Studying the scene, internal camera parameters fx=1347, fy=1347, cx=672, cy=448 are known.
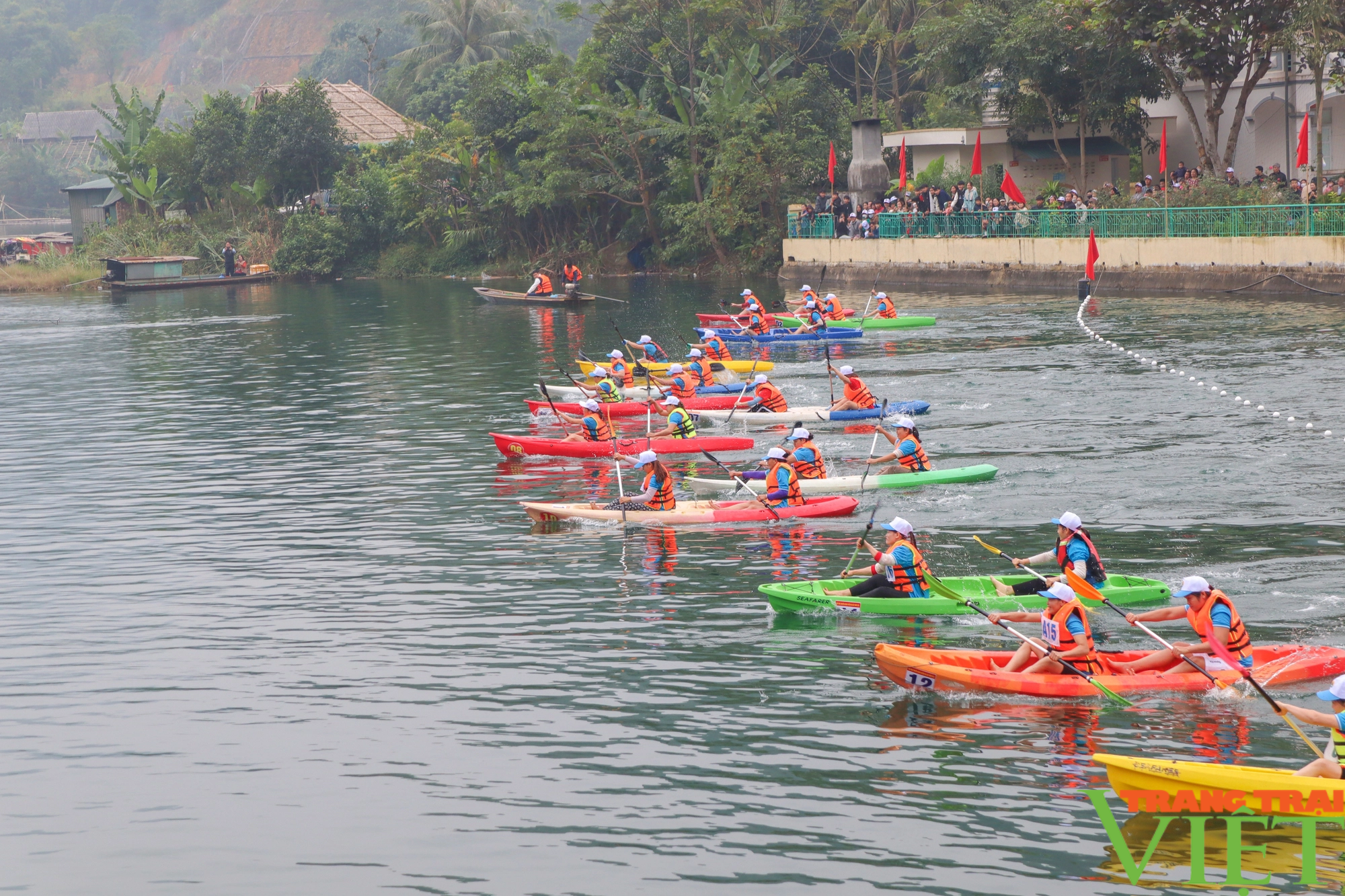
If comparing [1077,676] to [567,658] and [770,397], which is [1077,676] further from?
[770,397]

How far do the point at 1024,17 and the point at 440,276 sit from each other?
43247mm

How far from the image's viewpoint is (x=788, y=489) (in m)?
21.8

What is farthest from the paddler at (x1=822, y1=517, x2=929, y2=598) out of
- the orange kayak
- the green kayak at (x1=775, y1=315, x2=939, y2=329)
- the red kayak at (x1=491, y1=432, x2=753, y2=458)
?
the green kayak at (x1=775, y1=315, x2=939, y2=329)

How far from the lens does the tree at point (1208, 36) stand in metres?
44.1

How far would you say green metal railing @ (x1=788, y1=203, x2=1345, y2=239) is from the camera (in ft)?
141

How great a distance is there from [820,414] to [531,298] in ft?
104

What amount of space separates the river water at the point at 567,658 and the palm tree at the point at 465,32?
67.3 meters

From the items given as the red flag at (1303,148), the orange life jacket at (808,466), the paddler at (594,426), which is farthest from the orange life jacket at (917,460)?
the red flag at (1303,148)

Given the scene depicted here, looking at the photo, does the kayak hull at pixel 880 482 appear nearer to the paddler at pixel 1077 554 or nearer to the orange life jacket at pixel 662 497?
the orange life jacket at pixel 662 497

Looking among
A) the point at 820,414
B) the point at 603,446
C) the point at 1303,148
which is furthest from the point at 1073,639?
the point at 1303,148

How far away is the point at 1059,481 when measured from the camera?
Answer: 75.2 ft

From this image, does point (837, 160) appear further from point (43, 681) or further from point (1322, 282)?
point (43, 681)

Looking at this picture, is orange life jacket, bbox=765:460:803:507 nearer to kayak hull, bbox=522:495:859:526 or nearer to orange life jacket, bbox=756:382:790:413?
kayak hull, bbox=522:495:859:526

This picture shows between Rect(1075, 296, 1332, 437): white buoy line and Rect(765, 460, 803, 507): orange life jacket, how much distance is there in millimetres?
10515
